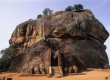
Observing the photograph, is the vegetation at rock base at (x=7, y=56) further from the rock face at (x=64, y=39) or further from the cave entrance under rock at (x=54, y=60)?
the cave entrance under rock at (x=54, y=60)

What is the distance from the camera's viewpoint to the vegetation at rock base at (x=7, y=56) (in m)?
43.2

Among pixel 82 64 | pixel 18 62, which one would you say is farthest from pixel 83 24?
pixel 18 62

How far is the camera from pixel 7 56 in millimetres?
45031

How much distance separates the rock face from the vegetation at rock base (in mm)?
1532

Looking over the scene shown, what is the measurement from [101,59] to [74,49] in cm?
490

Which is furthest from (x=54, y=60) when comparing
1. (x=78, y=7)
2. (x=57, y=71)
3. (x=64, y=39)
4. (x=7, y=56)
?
(x=78, y=7)

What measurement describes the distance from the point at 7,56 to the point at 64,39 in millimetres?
10667

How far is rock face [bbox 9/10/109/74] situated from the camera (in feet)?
117

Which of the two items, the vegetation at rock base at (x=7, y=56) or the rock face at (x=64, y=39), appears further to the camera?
the vegetation at rock base at (x=7, y=56)

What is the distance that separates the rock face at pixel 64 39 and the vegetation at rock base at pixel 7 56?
5.03ft

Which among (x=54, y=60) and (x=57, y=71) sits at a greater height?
(x=54, y=60)

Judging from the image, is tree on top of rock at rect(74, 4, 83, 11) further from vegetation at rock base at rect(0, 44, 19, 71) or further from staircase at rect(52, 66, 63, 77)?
staircase at rect(52, 66, 63, 77)

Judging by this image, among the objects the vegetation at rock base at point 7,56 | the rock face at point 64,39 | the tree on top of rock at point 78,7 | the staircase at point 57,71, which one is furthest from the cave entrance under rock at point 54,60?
the tree on top of rock at point 78,7

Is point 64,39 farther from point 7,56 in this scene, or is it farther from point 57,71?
point 57,71
